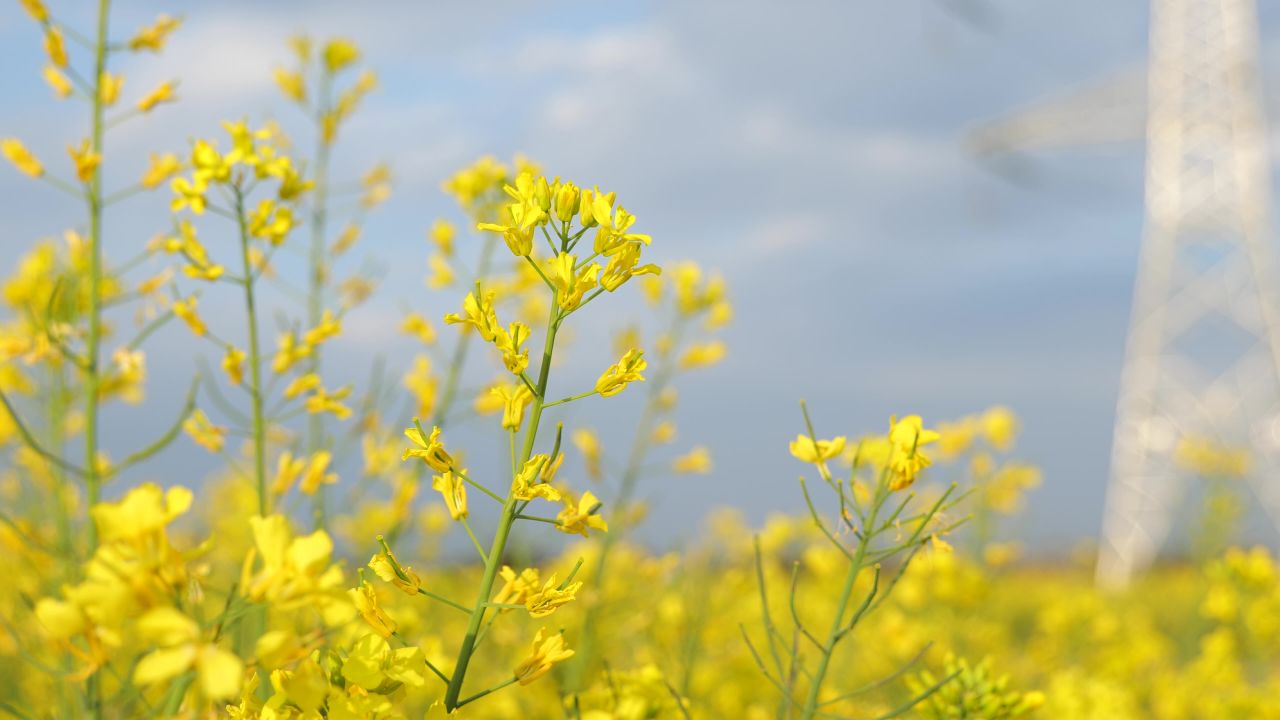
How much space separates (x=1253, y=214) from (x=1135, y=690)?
387 inches

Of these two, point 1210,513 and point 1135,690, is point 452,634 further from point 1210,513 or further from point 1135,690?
point 1210,513

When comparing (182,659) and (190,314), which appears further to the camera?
(190,314)

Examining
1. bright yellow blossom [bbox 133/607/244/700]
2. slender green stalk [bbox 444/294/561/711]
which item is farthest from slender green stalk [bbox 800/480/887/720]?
bright yellow blossom [bbox 133/607/244/700]

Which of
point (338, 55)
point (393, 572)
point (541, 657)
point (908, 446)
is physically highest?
point (338, 55)

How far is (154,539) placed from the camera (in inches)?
33.2

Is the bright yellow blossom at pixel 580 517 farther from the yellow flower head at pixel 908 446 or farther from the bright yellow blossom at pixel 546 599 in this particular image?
the yellow flower head at pixel 908 446

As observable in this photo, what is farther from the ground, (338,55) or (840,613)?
(338,55)

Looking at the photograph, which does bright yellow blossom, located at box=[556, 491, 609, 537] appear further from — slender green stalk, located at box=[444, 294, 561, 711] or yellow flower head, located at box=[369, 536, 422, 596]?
yellow flower head, located at box=[369, 536, 422, 596]

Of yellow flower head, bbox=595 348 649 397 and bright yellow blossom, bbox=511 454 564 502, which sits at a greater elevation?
yellow flower head, bbox=595 348 649 397

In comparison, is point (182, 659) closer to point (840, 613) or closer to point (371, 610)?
point (371, 610)

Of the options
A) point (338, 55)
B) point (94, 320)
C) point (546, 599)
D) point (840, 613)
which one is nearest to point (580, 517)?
point (546, 599)

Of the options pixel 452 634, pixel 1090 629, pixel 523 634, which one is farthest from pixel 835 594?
pixel 1090 629

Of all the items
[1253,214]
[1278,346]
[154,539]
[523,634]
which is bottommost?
[523,634]

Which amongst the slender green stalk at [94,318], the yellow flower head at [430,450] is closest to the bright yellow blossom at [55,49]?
the slender green stalk at [94,318]
